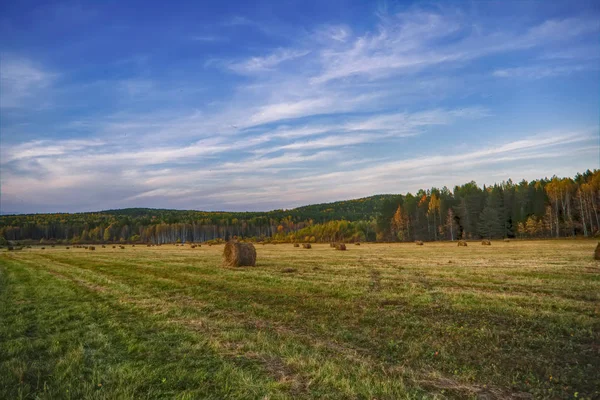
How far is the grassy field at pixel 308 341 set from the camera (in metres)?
5.69

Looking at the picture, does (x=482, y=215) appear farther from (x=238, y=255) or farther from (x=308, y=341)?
(x=308, y=341)

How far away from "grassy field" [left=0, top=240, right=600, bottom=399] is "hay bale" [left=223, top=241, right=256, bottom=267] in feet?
30.5

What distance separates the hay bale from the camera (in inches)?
975

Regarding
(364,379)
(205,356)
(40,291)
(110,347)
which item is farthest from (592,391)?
(40,291)

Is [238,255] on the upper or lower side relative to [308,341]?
upper

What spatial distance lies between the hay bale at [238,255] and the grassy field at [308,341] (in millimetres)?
9294

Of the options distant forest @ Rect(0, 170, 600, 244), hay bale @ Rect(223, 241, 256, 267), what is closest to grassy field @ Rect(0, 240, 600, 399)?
hay bale @ Rect(223, 241, 256, 267)

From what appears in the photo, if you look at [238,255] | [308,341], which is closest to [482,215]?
[238,255]

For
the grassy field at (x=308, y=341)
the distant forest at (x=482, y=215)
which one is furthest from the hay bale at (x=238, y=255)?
the distant forest at (x=482, y=215)

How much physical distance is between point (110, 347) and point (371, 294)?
9.04 metres

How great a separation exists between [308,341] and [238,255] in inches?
684

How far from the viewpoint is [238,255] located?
24781 millimetres

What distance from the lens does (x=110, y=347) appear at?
7.64 metres

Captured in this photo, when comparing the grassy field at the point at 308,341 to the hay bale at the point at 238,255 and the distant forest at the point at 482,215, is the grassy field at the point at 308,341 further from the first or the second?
the distant forest at the point at 482,215
